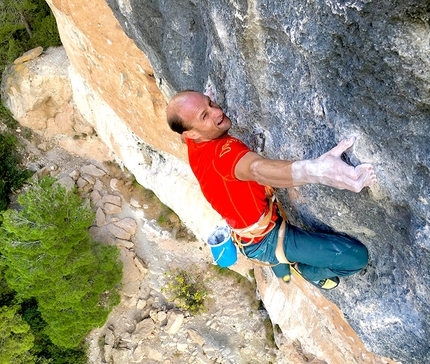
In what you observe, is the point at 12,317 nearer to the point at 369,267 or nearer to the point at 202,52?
the point at 202,52

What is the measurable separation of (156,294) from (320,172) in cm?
960

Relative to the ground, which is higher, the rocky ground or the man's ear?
the man's ear

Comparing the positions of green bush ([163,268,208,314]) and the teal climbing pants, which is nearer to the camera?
the teal climbing pants

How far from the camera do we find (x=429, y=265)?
3.06 meters

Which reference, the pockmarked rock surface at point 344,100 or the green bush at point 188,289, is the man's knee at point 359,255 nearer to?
the pockmarked rock surface at point 344,100

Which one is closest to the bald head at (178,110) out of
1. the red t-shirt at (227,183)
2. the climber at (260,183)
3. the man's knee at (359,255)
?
the climber at (260,183)

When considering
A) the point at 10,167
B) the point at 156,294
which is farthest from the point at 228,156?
the point at 10,167

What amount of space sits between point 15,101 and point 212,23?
427 inches

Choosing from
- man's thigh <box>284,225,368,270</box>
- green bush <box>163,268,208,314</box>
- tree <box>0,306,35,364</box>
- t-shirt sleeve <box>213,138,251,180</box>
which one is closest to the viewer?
t-shirt sleeve <box>213,138,251,180</box>

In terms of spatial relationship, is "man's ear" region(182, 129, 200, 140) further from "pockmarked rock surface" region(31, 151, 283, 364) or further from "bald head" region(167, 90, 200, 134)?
"pockmarked rock surface" region(31, 151, 283, 364)

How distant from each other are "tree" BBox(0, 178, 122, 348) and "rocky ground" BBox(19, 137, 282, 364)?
0.76m

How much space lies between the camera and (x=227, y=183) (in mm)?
3389

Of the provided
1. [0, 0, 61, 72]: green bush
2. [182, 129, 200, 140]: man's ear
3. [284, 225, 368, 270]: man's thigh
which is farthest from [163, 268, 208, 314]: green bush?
[0, 0, 61, 72]: green bush

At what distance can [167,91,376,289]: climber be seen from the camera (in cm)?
278
